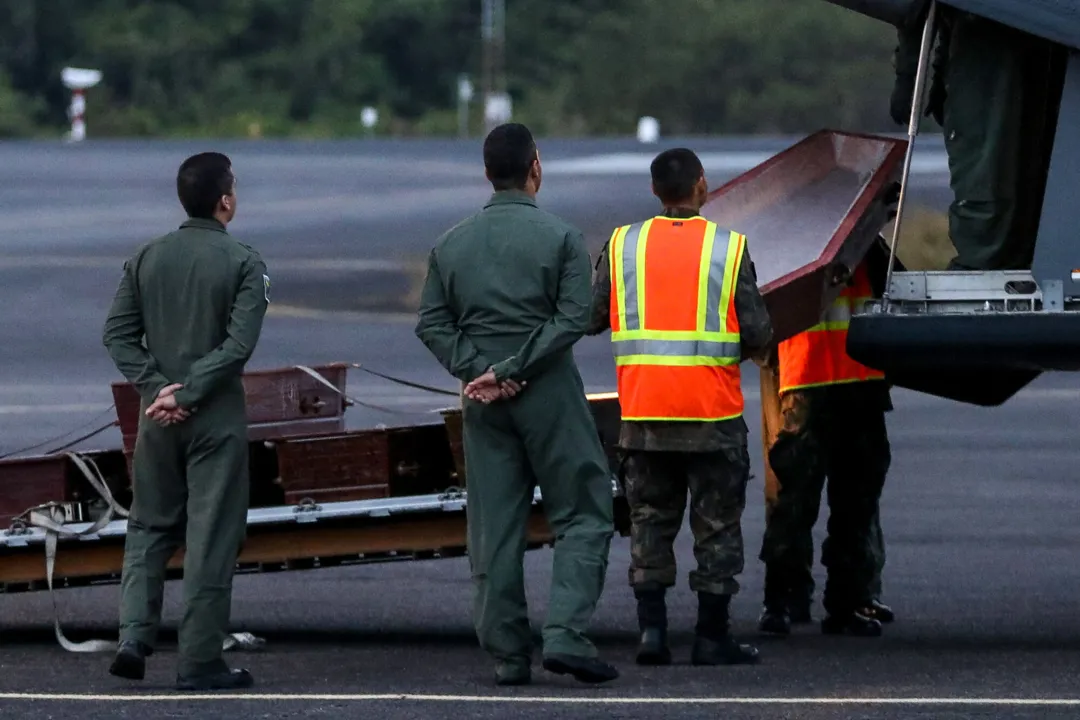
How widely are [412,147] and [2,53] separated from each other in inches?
1241

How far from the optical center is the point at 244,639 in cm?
881

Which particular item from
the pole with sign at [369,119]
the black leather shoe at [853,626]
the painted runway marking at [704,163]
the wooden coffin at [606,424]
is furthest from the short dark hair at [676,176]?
the pole with sign at [369,119]

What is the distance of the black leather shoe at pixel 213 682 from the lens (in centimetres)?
765

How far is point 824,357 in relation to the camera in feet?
29.1

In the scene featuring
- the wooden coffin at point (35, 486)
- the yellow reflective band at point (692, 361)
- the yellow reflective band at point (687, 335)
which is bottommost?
the wooden coffin at point (35, 486)

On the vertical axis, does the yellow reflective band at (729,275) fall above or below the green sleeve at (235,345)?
above

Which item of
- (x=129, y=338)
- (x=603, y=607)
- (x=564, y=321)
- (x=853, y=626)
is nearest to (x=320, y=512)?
(x=129, y=338)

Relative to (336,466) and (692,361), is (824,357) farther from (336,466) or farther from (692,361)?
(336,466)

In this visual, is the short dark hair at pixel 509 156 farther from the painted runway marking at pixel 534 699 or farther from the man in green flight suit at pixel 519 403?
the painted runway marking at pixel 534 699

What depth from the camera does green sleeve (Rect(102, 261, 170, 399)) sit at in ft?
25.4

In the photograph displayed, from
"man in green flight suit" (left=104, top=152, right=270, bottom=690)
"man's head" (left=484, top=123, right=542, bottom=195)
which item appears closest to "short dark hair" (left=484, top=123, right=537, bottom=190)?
"man's head" (left=484, top=123, right=542, bottom=195)

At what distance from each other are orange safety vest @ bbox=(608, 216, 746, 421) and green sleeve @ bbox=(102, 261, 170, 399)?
5.19 feet

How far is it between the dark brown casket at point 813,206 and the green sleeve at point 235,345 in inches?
75.9

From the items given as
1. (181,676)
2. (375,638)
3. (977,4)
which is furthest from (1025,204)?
(181,676)
